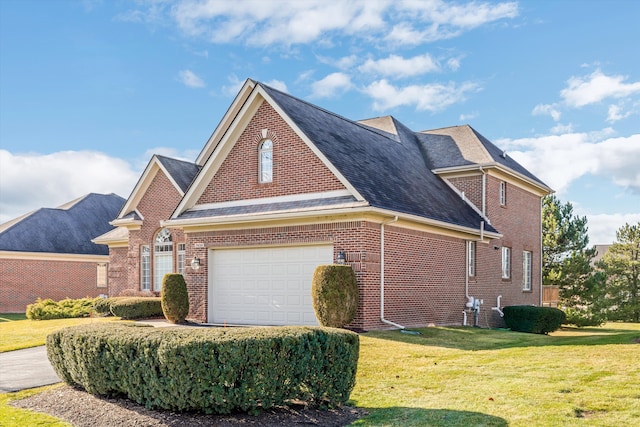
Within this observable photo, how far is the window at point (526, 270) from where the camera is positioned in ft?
88.5

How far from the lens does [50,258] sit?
35.4m

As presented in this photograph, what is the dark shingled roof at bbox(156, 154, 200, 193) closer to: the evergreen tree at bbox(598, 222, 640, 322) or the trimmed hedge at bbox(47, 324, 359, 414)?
the trimmed hedge at bbox(47, 324, 359, 414)

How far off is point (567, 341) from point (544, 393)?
654cm

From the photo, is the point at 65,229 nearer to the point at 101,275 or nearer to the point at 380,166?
the point at 101,275

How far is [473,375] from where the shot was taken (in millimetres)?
10219

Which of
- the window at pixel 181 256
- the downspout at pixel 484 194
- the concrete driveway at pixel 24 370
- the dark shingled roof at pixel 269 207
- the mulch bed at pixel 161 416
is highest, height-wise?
the downspout at pixel 484 194

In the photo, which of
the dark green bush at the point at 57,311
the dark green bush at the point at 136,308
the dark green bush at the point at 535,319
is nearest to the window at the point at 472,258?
the dark green bush at the point at 535,319

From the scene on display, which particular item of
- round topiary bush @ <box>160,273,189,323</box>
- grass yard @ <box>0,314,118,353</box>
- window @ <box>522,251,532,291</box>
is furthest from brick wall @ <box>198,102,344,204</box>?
window @ <box>522,251,532,291</box>

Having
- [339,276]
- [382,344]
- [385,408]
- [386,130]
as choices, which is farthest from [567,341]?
[386,130]

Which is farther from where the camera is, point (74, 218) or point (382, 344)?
point (74, 218)

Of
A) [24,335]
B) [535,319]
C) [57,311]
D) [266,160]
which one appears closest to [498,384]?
[266,160]

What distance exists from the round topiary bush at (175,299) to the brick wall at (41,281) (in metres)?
19.0

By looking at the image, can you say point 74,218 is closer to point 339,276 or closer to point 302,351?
point 339,276

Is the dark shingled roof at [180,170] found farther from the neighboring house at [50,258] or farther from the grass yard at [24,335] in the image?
the neighboring house at [50,258]
